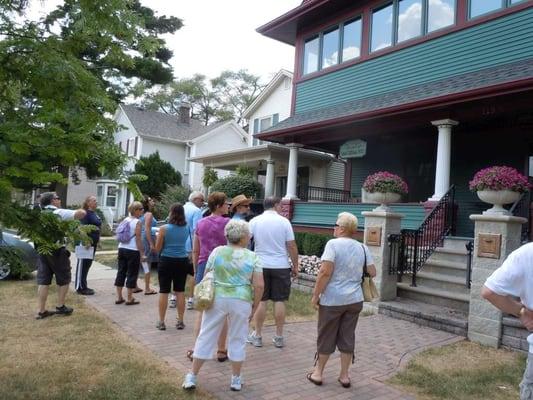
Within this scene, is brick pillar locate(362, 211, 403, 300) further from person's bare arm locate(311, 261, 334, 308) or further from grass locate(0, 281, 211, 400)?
grass locate(0, 281, 211, 400)

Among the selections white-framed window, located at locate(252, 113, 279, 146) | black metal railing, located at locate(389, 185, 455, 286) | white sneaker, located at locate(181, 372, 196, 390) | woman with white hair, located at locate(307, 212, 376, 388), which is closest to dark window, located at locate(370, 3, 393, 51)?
black metal railing, located at locate(389, 185, 455, 286)

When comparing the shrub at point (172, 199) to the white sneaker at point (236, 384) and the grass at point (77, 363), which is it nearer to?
the grass at point (77, 363)

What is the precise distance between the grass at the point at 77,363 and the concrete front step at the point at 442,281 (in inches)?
187

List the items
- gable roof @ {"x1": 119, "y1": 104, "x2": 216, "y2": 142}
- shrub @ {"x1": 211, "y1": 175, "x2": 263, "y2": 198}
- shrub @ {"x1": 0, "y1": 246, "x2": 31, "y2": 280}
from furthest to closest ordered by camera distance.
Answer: gable roof @ {"x1": 119, "y1": 104, "x2": 216, "y2": 142} → shrub @ {"x1": 211, "y1": 175, "x2": 263, "y2": 198} → shrub @ {"x1": 0, "y1": 246, "x2": 31, "y2": 280}

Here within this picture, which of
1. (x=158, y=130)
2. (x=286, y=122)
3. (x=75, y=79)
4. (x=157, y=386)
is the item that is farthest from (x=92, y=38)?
(x=158, y=130)

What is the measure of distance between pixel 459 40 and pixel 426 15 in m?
1.19

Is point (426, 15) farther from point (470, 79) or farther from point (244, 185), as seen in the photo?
point (244, 185)

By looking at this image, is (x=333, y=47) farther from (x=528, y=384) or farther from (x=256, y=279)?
(x=528, y=384)

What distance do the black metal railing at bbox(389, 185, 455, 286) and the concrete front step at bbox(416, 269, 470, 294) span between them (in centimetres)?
15

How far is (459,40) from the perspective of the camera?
10.0m

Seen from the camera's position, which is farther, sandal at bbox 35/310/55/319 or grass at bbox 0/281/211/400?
sandal at bbox 35/310/55/319

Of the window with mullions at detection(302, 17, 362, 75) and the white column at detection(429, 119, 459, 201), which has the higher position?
the window with mullions at detection(302, 17, 362, 75)

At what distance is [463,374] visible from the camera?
4.80m

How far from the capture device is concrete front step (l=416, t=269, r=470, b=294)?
711 cm
